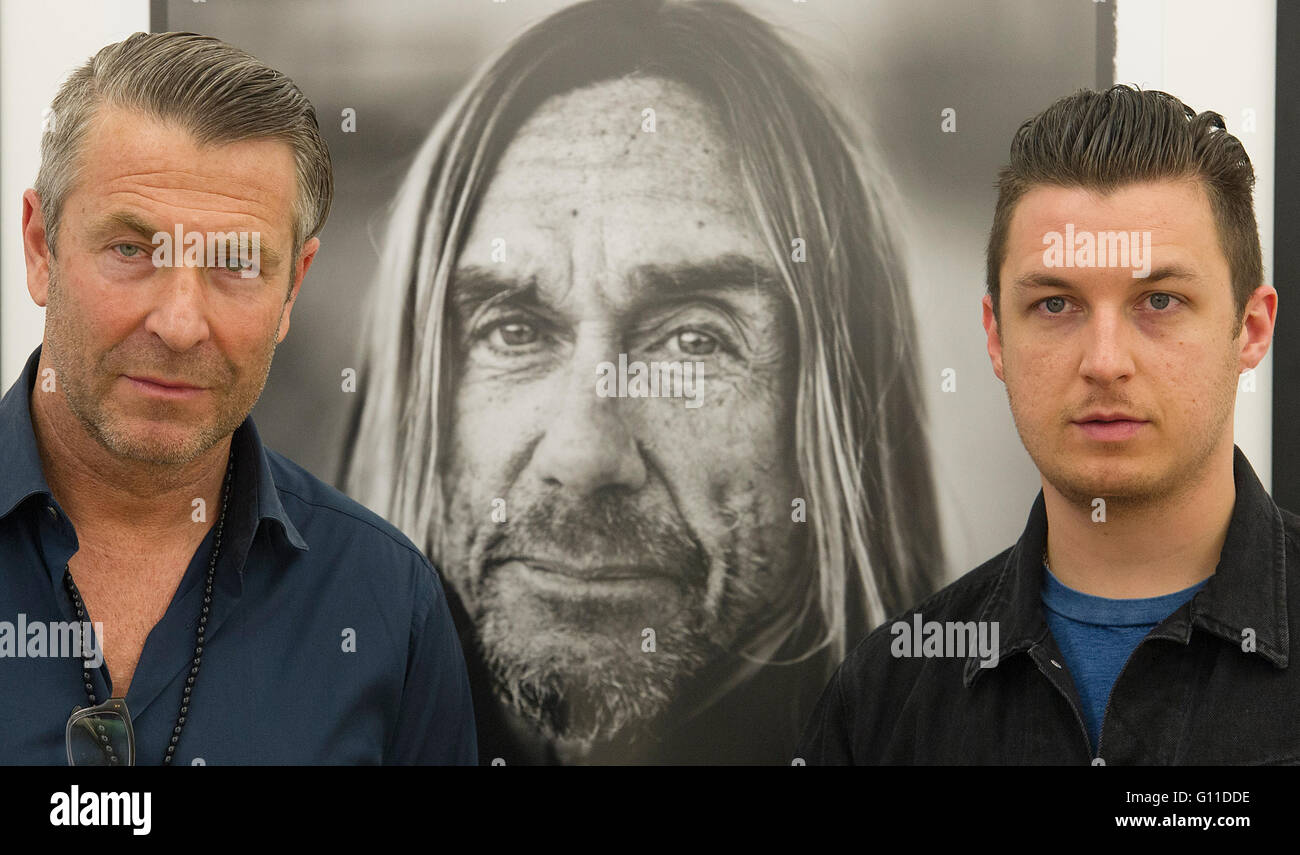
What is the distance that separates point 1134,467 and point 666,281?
2.70 feet

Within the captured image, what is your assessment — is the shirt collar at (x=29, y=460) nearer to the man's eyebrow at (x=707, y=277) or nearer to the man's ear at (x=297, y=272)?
the man's ear at (x=297, y=272)

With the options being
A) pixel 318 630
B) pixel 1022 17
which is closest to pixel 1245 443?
pixel 1022 17

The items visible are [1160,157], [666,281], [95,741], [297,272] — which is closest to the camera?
[95,741]

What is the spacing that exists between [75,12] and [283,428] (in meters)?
0.81

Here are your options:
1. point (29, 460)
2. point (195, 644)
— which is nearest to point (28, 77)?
point (29, 460)

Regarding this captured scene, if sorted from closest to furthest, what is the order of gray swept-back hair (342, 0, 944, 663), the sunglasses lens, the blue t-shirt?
1. the sunglasses lens
2. the blue t-shirt
3. gray swept-back hair (342, 0, 944, 663)

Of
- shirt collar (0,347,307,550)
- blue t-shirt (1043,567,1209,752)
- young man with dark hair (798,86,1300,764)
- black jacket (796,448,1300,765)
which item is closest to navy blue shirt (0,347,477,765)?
shirt collar (0,347,307,550)

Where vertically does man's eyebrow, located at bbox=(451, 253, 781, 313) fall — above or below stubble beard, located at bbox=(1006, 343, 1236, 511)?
above

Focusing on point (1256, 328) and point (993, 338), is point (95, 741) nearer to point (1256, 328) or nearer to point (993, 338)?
point (993, 338)

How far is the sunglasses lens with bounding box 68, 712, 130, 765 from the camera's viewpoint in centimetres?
133

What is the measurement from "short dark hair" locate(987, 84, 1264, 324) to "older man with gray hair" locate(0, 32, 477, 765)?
1056mm

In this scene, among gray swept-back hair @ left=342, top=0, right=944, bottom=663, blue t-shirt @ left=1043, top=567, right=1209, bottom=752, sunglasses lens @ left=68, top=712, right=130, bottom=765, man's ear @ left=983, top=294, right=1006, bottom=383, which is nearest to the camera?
sunglasses lens @ left=68, top=712, right=130, bottom=765

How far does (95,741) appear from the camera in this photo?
1.34m

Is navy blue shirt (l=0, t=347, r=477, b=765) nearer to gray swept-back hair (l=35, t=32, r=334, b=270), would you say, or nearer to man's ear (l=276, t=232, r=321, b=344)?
man's ear (l=276, t=232, r=321, b=344)
